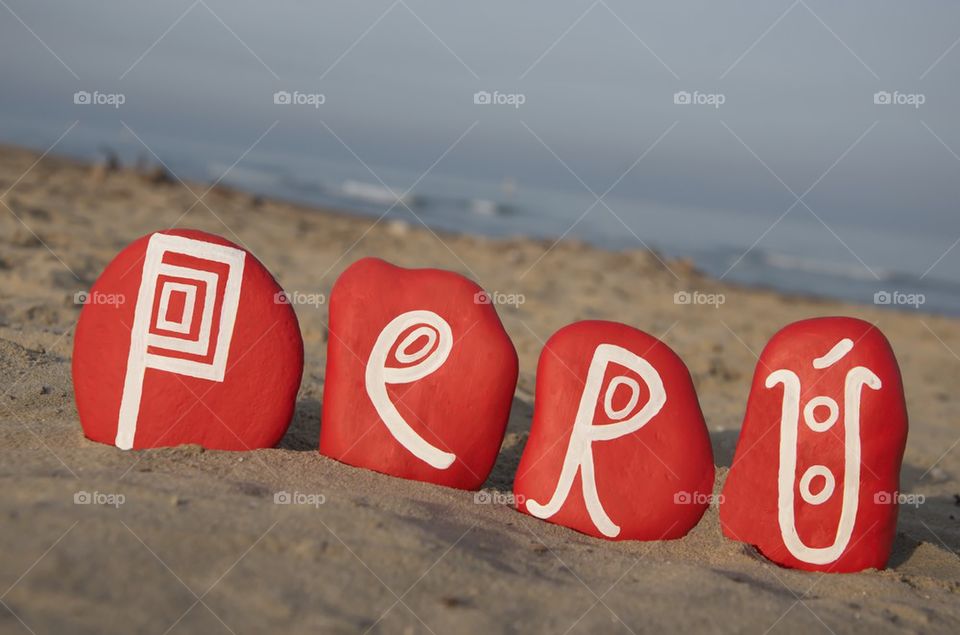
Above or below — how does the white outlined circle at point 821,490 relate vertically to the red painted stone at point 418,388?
below

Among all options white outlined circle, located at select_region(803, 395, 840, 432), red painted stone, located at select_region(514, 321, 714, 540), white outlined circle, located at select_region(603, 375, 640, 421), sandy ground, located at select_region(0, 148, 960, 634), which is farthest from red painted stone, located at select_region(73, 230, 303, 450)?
white outlined circle, located at select_region(803, 395, 840, 432)

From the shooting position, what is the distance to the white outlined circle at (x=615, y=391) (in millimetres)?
3436

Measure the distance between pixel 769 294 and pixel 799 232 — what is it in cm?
906

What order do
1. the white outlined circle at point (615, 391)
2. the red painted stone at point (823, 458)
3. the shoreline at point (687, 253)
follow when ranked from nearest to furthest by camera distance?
the red painted stone at point (823, 458), the white outlined circle at point (615, 391), the shoreline at point (687, 253)

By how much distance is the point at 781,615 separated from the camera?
2578mm

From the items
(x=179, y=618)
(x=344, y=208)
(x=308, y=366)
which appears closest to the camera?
(x=179, y=618)

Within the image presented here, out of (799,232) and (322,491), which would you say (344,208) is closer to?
(799,232)

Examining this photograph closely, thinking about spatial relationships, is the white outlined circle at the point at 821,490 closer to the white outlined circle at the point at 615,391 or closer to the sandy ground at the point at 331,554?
the sandy ground at the point at 331,554

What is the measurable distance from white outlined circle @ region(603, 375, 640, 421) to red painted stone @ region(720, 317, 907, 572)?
0.42m

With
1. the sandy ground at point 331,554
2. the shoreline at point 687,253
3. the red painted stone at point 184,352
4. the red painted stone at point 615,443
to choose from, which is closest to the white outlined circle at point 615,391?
the red painted stone at point 615,443

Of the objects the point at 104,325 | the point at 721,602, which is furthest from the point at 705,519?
the point at 104,325

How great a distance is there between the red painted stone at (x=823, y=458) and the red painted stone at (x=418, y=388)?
925 mm

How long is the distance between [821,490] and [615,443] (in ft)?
2.42

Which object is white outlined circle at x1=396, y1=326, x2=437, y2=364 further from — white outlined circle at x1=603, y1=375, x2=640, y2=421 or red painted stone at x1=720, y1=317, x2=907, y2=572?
red painted stone at x1=720, y1=317, x2=907, y2=572
